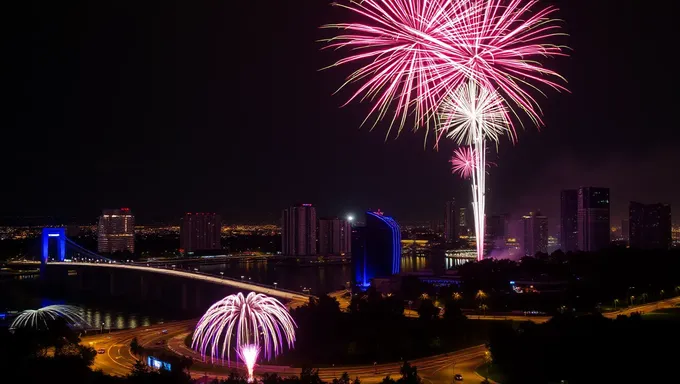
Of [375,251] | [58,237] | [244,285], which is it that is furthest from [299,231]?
[244,285]

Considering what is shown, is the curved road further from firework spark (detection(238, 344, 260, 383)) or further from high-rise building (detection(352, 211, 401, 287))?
firework spark (detection(238, 344, 260, 383))

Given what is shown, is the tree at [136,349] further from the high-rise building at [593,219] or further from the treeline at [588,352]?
the high-rise building at [593,219]

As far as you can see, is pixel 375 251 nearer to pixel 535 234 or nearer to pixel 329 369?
pixel 329 369

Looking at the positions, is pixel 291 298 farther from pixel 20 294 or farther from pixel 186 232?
pixel 186 232

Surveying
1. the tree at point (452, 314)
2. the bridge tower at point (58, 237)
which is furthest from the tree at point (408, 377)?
the bridge tower at point (58, 237)

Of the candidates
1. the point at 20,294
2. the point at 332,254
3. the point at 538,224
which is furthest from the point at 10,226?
the point at 538,224
